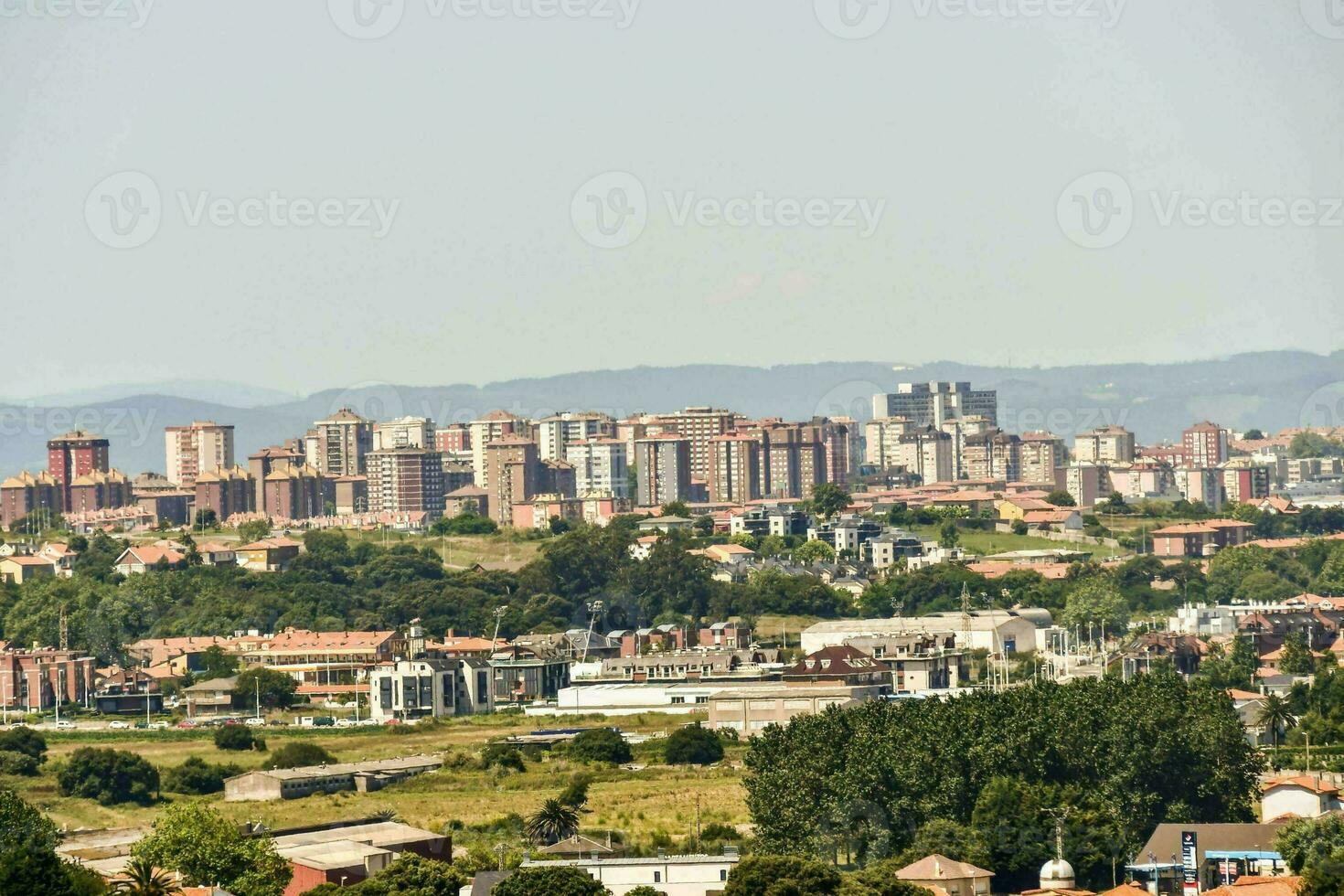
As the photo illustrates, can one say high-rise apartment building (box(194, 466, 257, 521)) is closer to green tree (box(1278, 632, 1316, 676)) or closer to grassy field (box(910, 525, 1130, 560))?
grassy field (box(910, 525, 1130, 560))

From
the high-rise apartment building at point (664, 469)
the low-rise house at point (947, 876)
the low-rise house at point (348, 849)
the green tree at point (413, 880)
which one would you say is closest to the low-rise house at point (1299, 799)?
the low-rise house at point (947, 876)

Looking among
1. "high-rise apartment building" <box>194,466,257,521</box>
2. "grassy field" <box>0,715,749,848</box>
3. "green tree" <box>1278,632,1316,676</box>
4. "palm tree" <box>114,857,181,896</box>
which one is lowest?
"grassy field" <box>0,715,749,848</box>

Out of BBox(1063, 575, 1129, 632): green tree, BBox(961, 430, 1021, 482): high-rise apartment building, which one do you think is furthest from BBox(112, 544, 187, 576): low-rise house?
BBox(961, 430, 1021, 482): high-rise apartment building

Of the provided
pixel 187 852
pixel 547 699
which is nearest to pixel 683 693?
pixel 547 699

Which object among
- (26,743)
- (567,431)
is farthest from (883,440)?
(26,743)

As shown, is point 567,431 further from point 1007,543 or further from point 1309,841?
point 1309,841

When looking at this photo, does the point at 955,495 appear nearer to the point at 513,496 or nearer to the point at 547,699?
the point at 513,496
